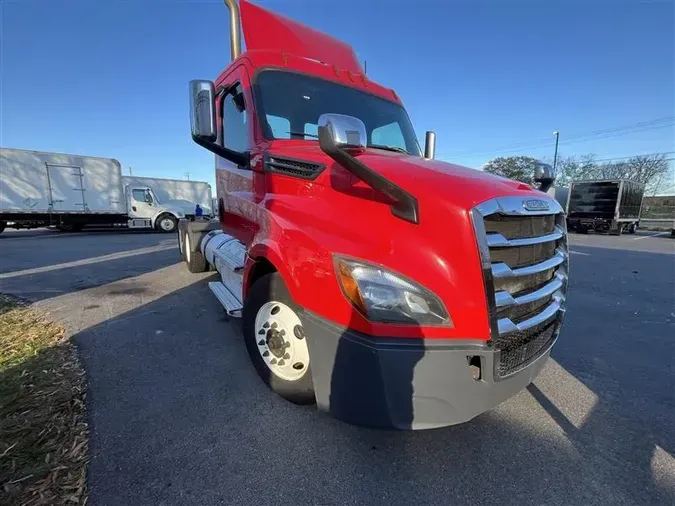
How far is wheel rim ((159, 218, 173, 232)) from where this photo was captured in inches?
808

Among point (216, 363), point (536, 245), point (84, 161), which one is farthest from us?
point (84, 161)

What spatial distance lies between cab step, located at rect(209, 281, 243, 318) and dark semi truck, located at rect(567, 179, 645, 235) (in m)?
25.9

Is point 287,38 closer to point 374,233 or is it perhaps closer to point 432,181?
point 432,181

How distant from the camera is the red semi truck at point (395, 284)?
5.70ft

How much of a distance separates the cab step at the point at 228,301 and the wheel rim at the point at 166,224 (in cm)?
1866

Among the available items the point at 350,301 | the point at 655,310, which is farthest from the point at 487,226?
the point at 655,310

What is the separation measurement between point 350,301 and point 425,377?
540mm

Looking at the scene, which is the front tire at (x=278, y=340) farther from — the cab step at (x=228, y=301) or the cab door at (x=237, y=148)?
the cab door at (x=237, y=148)

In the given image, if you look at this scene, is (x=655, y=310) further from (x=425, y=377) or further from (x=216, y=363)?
(x=216, y=363)

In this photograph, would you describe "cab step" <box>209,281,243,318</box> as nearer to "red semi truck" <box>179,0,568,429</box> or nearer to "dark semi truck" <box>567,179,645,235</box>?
"red semi truck" <box>179,0,568,429</box>

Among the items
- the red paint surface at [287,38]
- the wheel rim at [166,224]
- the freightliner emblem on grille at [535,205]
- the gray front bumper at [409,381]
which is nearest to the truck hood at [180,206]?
the wheel rim at [166,224]

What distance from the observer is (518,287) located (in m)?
2.01

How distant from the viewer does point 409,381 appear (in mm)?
1722

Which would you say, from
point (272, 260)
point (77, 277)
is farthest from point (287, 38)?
point (77, 277)
